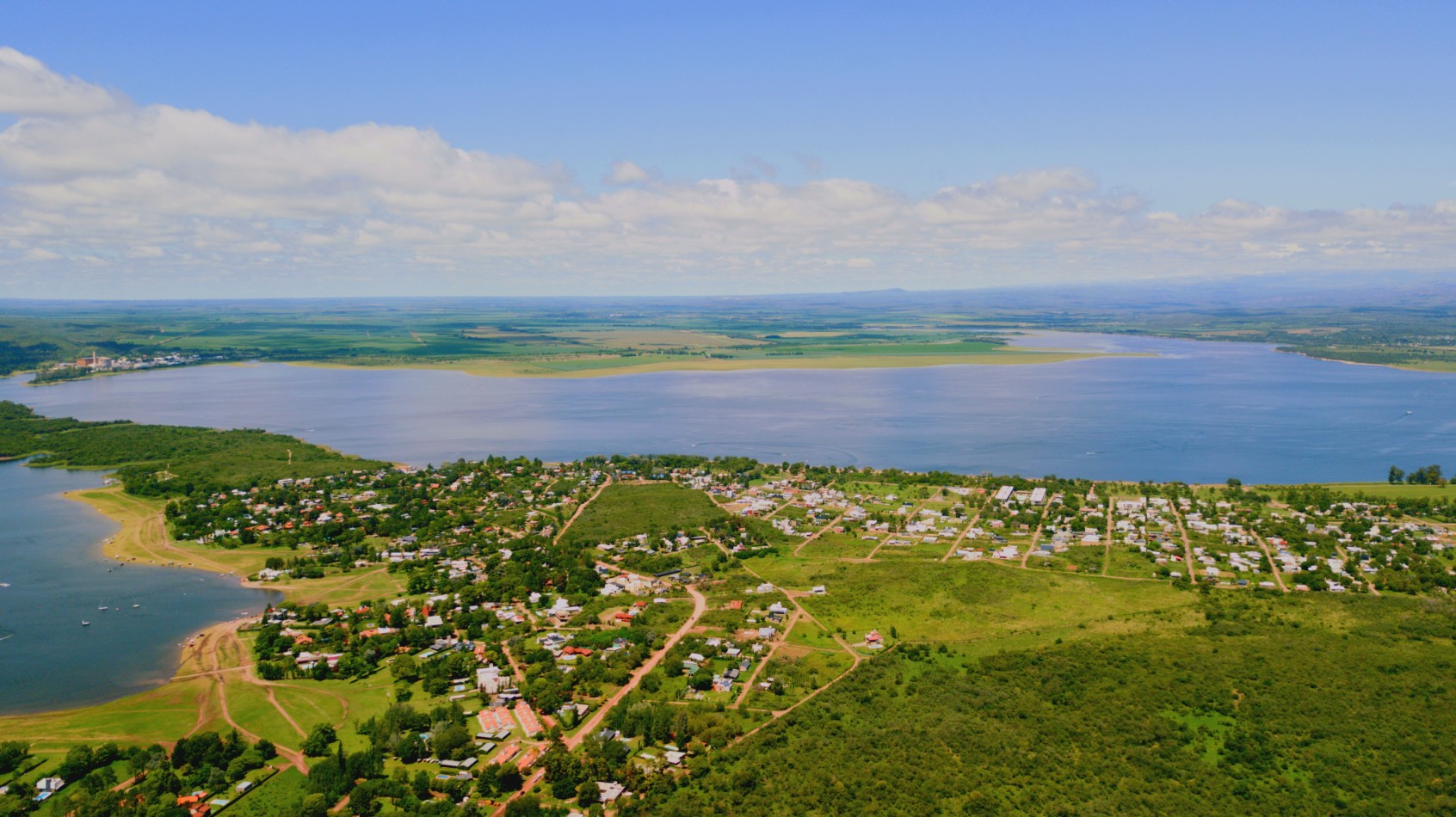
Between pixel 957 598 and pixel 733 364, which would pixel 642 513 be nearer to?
pixel 957 598

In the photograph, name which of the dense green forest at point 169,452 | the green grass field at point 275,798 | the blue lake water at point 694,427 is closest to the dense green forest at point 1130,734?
the green grass field at point 275,798

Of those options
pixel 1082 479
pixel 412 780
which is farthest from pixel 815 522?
pixel 412 780

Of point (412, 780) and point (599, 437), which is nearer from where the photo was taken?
point (412, 780)

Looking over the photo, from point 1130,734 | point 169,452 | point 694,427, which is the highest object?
point 694,427

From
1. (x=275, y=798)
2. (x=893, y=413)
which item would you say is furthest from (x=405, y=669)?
(x=893, y=413)

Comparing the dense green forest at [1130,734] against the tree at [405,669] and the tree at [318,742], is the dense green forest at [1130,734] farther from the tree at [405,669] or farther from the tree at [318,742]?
the tree at [405,669]

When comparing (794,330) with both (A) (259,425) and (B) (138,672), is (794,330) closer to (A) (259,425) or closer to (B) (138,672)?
(A) (259,425)
